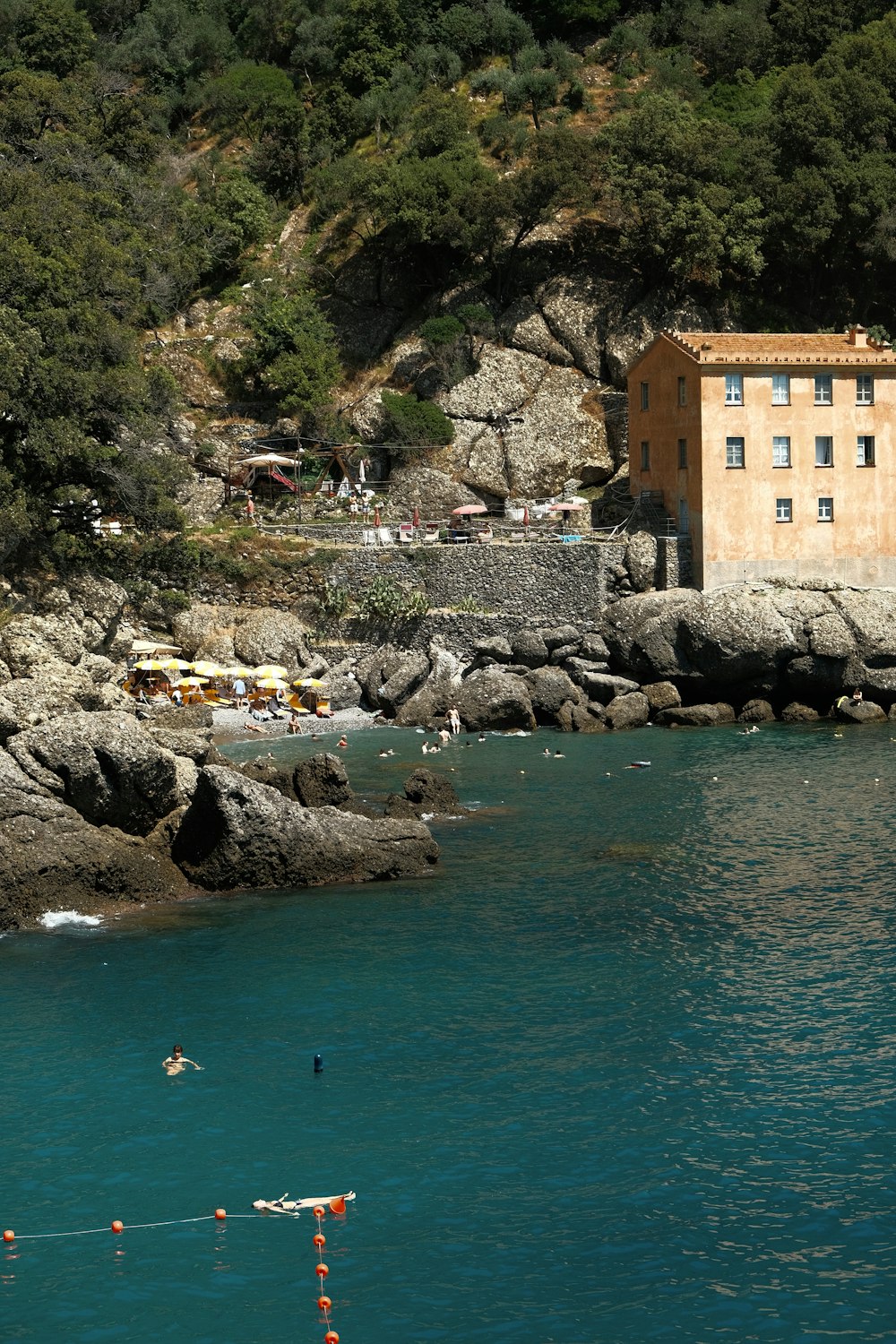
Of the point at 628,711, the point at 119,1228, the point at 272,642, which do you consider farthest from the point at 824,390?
the point at 119,1228

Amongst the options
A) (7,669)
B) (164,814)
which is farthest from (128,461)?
(164,814)

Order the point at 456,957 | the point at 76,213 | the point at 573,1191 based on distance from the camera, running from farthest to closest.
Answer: the point at 76,213 → the point at 456,957 → the point at 573,1191

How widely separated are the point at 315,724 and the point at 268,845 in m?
21.6

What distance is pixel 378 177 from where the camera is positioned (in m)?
77.7

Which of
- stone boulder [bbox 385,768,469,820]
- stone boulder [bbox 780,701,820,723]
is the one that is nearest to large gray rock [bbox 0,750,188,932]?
stone boulder [bbox 385,768,469,820]

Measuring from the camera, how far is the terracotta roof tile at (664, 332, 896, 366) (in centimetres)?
6081

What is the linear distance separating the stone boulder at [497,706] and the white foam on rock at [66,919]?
2498 centimetres

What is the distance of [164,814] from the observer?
35844 millimetres

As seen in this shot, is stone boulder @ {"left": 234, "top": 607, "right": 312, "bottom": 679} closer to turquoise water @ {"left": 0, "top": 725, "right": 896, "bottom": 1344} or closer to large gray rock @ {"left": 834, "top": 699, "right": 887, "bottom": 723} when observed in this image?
large gray rock @ {"left": 834, "top": 699, "right": 887, "bottom": 723}

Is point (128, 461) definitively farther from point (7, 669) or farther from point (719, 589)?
point (719, 589)

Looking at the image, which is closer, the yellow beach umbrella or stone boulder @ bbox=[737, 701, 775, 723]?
stone boulder @ bbox=[737, 701, 775, 723]

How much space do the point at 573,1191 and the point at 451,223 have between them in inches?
2494

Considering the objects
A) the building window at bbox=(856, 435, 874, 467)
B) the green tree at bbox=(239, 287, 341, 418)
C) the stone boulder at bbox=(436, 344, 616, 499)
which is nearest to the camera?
the building window at bbox=(856, 435, 874, 467)

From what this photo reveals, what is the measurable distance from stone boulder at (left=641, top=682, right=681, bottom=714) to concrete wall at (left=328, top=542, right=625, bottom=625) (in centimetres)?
598
